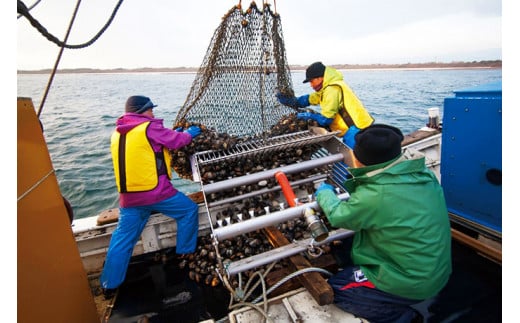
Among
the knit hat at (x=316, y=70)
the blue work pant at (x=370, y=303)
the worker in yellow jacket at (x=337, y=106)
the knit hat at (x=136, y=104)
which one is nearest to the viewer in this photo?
the blue work pant at (x=370, y=303)

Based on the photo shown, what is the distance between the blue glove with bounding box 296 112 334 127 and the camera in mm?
4055

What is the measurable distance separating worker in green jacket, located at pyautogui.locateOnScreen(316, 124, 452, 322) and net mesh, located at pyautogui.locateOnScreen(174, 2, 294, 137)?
2.16 m

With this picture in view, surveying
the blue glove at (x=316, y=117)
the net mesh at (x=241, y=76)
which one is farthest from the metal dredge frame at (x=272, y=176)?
the net mesh at (x=241, y=76)

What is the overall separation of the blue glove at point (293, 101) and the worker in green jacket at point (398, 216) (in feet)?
8.68

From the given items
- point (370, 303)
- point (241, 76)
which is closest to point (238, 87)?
point (241, 76)

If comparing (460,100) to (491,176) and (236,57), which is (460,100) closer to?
(491,176)

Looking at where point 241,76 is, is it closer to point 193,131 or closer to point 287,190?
point 193,131

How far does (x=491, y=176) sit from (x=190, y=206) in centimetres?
330

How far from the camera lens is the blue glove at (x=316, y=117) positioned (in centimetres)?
405

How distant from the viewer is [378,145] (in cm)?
184

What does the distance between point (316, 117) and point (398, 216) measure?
256cm

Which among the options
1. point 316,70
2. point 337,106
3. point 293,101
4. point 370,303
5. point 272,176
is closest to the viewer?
point 370,303

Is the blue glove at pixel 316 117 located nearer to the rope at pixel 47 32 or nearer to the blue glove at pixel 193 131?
the blue glove at pixel 193 131

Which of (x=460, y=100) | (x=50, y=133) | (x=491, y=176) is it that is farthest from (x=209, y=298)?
(x=50, y=133)
